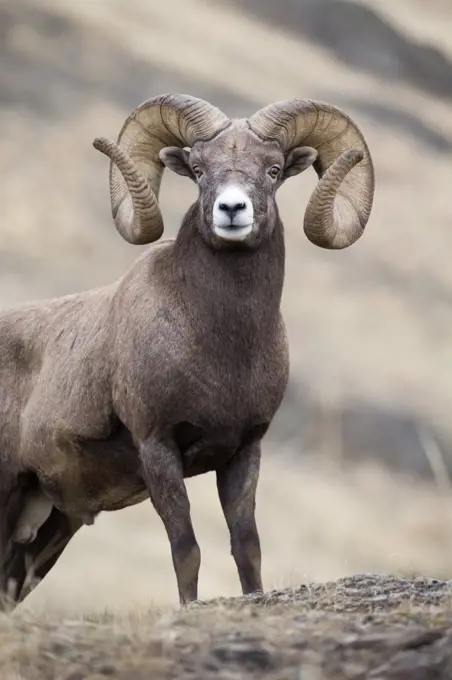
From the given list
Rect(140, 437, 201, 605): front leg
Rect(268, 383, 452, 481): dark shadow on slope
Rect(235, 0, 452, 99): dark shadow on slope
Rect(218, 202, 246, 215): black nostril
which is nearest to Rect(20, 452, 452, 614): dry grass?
Rect(268, 383, 452, 481): dark shadow on slope

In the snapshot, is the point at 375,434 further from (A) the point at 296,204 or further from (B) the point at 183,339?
(B) the point at 183,339

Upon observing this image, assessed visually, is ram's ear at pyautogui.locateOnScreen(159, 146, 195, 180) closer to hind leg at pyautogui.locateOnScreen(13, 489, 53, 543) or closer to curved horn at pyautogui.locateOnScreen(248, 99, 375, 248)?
curved horn at pyautogui.locateOnScreen(248, 99, 375, 248)

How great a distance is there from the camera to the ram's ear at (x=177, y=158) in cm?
1098

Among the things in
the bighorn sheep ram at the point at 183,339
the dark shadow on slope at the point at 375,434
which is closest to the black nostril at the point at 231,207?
the bighorn sheep ram at the point at 183,339

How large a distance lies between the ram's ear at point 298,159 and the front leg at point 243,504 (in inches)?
69.2

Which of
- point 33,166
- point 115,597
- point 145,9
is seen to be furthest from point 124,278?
point 145,9

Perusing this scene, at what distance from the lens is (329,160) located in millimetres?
11297

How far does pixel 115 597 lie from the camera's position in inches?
320

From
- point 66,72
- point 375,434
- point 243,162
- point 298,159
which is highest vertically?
point 66,72

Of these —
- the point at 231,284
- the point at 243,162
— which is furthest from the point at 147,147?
the point at 231,284

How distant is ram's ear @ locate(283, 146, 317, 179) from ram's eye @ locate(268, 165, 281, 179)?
1.29 feet

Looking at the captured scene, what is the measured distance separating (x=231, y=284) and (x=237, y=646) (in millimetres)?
3866

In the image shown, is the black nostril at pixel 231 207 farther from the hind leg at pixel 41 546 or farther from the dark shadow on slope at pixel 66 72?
the dark shadow on slope at pixel 66 72

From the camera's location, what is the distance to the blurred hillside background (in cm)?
3266
